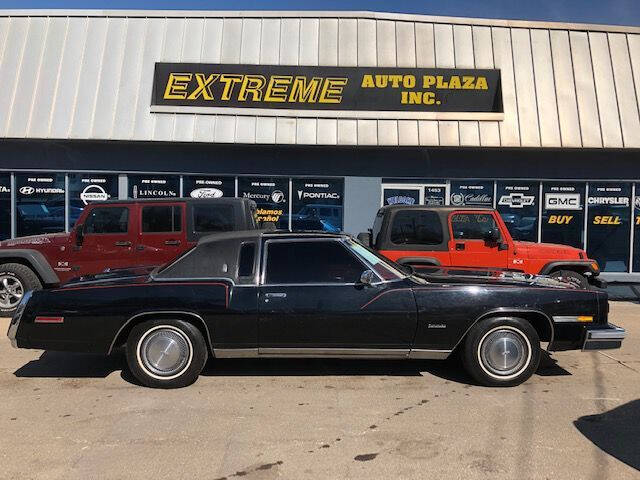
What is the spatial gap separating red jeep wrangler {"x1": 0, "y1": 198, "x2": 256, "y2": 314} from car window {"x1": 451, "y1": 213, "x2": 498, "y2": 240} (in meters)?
2.91

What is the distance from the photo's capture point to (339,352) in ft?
16.7

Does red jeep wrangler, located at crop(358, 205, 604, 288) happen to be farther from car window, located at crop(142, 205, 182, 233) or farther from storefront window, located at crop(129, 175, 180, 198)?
storefront window, located at crop(129, 175, 180, 198)

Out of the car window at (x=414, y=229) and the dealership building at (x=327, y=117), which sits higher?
the dealership building at (x=327, y=117)

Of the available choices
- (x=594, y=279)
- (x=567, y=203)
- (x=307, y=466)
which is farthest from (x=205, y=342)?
(x=567, y=203)

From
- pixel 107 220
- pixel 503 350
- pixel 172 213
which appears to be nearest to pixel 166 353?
pixel 503 350

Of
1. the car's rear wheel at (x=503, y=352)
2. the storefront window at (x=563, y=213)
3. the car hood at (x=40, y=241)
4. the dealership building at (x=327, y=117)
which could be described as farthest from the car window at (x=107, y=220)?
the storefront window at (x=563, y=213)

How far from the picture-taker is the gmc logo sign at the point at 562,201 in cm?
1273

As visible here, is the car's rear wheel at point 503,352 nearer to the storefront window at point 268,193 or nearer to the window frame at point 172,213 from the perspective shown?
the window frame at point 172,213

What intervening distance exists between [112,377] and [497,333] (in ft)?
12.2

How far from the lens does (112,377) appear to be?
544 centimetres

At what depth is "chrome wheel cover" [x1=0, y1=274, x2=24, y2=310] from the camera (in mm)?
8219

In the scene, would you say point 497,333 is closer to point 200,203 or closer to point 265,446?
point 265,446

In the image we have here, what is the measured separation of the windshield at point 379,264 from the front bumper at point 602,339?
1.73 metres

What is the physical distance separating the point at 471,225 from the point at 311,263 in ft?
11.2
